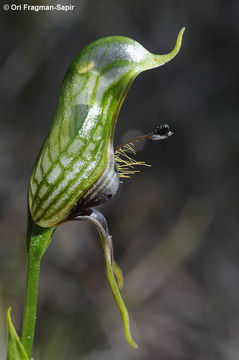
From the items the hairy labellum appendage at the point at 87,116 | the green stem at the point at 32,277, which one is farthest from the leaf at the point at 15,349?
the hairy labellum appendage at the point at 87,116

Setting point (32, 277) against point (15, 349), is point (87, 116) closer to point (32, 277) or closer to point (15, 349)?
point (32, 277)

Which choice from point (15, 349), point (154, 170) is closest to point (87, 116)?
point (15, 349)

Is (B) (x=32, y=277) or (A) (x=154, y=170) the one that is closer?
(B) (x=32, y=277)

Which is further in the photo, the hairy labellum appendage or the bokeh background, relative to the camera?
the bokeh background

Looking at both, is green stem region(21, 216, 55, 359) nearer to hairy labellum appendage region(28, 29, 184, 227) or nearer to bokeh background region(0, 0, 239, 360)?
hairy labellum appendage region(28, 29, 184, 227)

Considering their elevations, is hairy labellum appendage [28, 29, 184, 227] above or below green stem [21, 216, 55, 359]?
above

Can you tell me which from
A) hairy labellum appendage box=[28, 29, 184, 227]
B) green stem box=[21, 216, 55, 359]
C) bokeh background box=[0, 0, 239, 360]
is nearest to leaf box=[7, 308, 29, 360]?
green stem box=[21, 216, 55, 359]

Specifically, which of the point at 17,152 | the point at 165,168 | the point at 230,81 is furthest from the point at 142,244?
the point at 230,81
